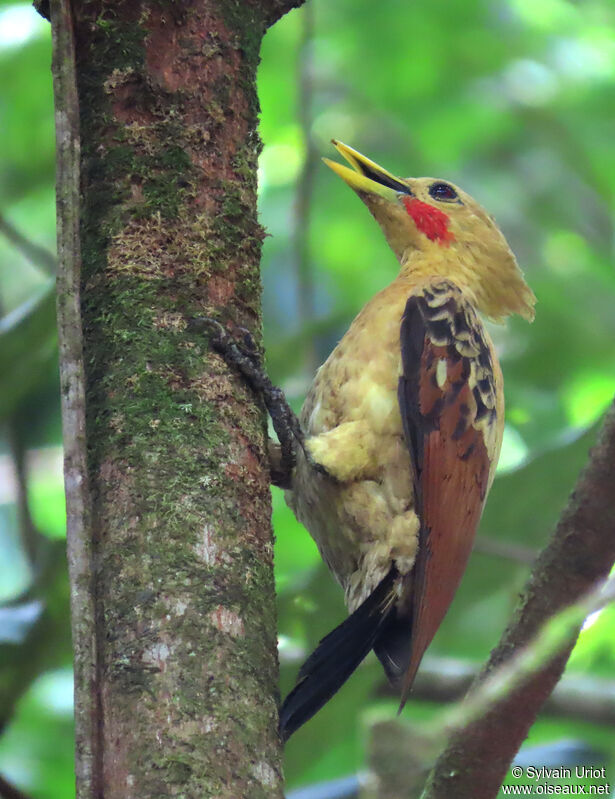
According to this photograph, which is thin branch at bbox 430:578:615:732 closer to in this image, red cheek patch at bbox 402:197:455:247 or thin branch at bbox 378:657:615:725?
thin branch at bbox 378:657:615:725

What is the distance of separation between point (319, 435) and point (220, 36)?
48.9 inches

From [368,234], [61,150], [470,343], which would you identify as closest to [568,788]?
[470,343]

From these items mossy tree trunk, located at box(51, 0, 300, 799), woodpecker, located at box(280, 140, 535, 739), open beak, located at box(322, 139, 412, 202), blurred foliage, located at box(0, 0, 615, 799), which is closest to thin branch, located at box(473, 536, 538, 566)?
blurred foliage, located at box(0, 0, 615, 799)

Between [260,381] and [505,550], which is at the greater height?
[505,550]

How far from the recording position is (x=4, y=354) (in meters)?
3.37

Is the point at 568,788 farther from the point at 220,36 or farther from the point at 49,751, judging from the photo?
the point at 220,36

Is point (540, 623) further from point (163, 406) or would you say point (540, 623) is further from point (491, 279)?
point (491, 279)

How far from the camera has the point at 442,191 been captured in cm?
427

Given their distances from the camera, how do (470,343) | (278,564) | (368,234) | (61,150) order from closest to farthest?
(61,150), (470,343), (278,564), (368,234)

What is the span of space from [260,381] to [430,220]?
A: 1903 millimetres

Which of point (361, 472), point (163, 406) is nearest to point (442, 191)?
point (361, 472)

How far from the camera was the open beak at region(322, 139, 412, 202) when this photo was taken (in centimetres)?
394

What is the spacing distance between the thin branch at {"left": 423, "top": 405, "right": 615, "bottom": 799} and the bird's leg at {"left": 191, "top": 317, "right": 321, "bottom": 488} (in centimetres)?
80

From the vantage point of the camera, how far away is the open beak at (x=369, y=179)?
3936mm
